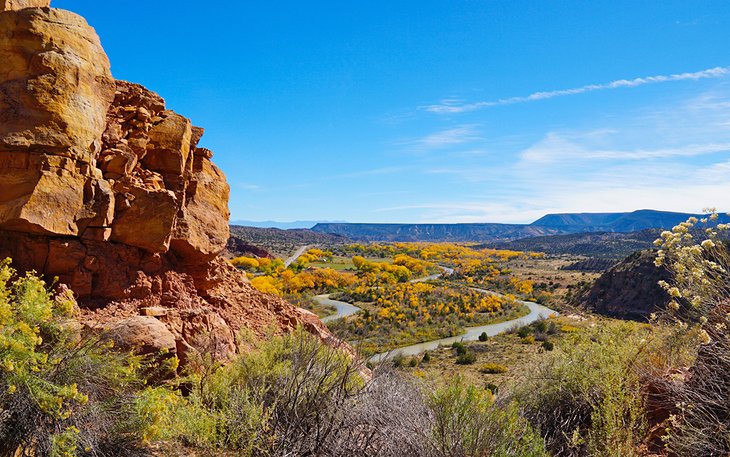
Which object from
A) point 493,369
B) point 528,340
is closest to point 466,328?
point 528,340

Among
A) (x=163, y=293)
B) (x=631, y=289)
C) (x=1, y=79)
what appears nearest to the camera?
(x=1, y=79)

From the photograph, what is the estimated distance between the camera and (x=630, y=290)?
5041cm

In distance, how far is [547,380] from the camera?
953cm

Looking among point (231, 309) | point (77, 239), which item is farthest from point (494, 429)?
point (77, 239)

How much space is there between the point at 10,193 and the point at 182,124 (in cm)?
379

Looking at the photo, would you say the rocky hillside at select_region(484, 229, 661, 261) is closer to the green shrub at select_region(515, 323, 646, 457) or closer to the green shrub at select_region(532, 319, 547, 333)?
the green shrub at select_region(532, 319, 547, 333)

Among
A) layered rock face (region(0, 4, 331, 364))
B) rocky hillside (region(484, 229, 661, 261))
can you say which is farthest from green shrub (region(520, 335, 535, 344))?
rocky hillside (region(484, 229, 661, 261))

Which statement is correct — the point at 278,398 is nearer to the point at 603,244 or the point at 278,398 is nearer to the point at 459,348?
the point at 459,348

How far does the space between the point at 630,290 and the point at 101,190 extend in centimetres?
5554

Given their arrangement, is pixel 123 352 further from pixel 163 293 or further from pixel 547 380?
pixel 547 380

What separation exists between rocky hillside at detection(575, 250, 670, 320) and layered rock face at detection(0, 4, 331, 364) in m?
46.2

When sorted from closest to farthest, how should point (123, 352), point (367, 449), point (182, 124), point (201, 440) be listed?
point (201, 440) < point (367, 449) < point (123, 352) < point (182, 124)

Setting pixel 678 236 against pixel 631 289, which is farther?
pixel 631 289

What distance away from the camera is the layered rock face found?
7.48 metres
